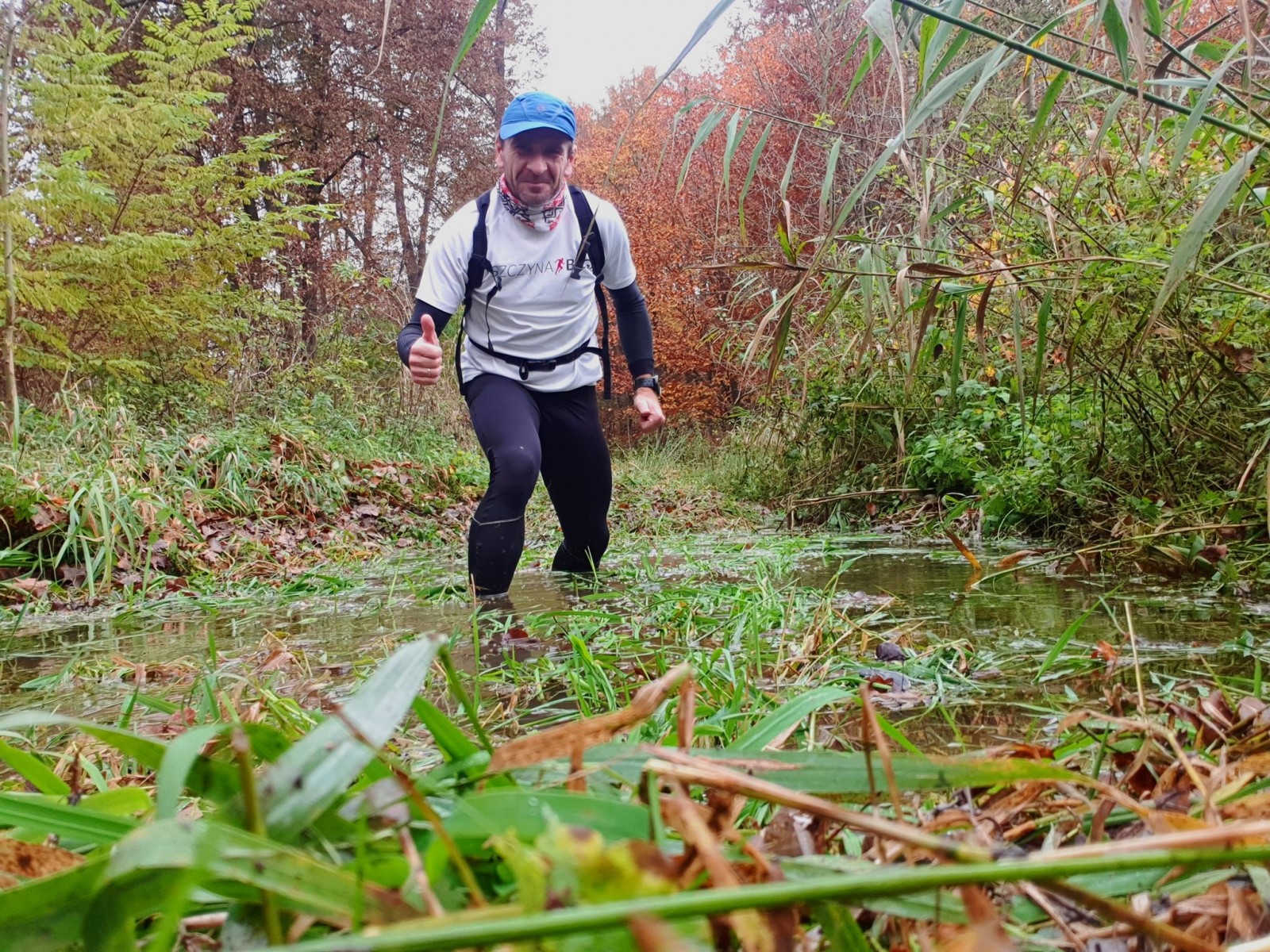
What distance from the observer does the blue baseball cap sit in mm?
3465

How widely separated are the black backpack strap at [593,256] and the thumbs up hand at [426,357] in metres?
0.90

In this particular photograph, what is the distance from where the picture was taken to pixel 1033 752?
0.82 metres

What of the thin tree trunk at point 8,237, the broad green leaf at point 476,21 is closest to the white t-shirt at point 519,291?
the broad green leaf at point 476,21

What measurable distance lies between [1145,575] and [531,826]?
3038mm

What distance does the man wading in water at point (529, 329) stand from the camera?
3441 mm

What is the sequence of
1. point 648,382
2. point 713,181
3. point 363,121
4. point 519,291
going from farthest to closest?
point 713,181
point 363,121
point 648,382
point 519,291

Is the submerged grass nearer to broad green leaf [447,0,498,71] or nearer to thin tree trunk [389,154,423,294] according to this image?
broad green leaf [447,0,498,71]

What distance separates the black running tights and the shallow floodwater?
207mm

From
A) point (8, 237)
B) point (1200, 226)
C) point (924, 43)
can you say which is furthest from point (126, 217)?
point (1200, 226)

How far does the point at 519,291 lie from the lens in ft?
12.2

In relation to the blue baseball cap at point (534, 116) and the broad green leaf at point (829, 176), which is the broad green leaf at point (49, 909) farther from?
the blue baseball cap at point (534, 116)

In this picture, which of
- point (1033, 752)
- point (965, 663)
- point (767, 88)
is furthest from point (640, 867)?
point (767, 88)

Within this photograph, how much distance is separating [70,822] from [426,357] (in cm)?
271

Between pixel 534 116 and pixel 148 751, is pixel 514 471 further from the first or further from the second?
pixel 148 751
